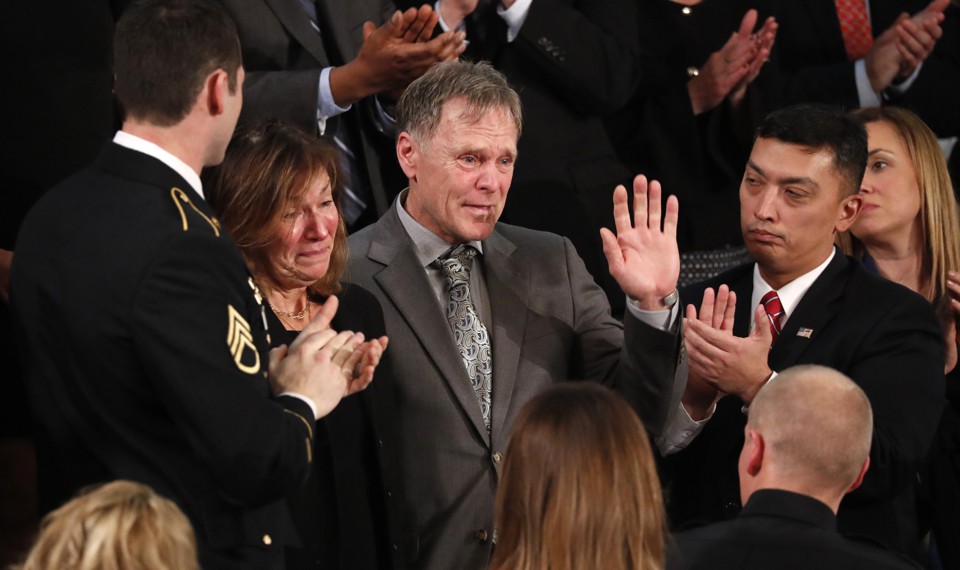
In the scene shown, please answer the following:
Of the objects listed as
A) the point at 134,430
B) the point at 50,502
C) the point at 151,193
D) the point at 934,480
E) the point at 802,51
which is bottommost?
the point at 934,480

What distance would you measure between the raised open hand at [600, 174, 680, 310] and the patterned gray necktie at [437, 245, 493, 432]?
0.43m

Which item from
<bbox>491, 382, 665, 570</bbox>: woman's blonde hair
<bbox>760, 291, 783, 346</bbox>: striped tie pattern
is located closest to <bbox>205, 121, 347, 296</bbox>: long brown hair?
<bbox>491, 382, 665, 570</bbox>: woman's blonde hair

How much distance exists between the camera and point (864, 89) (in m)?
Answer: 5.38

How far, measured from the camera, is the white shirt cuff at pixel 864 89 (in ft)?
17.6

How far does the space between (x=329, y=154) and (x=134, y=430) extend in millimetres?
1058

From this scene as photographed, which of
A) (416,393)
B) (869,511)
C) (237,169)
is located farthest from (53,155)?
(869,511)

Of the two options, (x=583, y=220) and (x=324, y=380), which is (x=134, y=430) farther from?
(x=583, y=220)

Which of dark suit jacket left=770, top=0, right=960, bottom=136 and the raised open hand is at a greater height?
dark suit jacket left=770, top=0, right=960, bottom=136

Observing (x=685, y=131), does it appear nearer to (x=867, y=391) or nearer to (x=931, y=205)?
(x=931, y=205)

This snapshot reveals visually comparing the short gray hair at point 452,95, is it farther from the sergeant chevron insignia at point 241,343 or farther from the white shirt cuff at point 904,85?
the white shirt cuff at point 904,85

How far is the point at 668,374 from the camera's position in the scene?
3494 mm

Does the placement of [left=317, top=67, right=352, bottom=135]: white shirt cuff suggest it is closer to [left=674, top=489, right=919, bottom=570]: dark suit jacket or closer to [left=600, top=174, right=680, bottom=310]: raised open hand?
Result: [left=600, top=174, right=680, bottom=310]: raised open hand

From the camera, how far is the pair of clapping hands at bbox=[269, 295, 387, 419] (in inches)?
112

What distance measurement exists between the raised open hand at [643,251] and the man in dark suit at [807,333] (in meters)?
0.30
